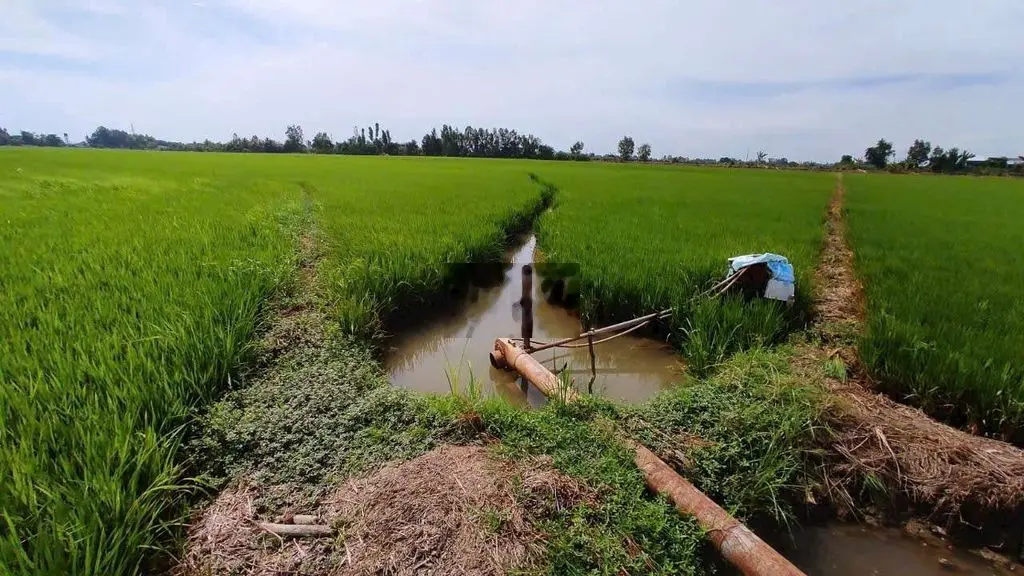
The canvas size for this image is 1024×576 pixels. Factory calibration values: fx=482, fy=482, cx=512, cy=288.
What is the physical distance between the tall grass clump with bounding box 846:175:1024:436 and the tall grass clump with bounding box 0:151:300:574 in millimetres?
4112

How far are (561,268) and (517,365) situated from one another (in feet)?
7.53

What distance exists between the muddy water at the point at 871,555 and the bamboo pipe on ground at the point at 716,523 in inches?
18.6

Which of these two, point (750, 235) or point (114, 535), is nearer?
point (114, 535)

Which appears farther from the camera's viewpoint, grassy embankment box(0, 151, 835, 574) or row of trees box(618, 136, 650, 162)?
row of trees box(618, 136, 650, 162)

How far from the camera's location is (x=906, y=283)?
15.1 feet

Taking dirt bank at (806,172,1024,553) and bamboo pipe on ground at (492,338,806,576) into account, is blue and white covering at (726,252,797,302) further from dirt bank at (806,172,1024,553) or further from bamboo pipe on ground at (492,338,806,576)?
bamboo pipe on ground at (492,338,806,576)

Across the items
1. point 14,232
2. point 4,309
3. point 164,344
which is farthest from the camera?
point 14,232

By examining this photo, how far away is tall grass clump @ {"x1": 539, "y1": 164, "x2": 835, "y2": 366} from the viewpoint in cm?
384

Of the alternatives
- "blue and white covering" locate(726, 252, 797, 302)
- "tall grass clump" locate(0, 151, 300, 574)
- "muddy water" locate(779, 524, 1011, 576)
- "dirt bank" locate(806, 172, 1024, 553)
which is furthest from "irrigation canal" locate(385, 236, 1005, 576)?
"tall grass clump" locate(0, 151, 300, 574)

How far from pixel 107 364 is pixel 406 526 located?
196 cm

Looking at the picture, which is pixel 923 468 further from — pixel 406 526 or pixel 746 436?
pixel 406 526

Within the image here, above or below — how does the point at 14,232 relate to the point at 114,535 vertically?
above

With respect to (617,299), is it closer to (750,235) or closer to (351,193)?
(750,235)

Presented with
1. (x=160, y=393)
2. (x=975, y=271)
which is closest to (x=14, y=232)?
(x=160, y=393)
